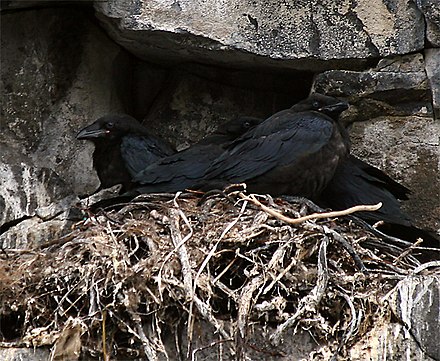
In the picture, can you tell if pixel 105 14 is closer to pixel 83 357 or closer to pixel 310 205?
pixel 310 205

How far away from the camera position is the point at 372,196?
17.7 feet

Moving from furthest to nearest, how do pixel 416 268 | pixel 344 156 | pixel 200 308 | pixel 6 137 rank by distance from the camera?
1. pixel 6 137
2. pixel 344 156
3. pixel 416 268
4. pixel 200 308

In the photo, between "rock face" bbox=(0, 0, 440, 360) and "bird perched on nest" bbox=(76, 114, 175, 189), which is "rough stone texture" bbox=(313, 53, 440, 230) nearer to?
"rock face" bbox=(0, 0, 440, 360)

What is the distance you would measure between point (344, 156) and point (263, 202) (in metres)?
0.57

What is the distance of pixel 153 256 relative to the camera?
4.54 m

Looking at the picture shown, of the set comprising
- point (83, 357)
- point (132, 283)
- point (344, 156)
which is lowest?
point (83, 357)

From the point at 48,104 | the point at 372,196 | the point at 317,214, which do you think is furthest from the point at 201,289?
the point at 48,104

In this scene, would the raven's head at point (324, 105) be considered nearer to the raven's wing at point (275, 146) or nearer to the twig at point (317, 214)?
the raven's wing at point (275, 146)

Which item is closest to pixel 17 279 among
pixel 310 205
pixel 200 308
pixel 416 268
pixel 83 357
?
pixel 83 357

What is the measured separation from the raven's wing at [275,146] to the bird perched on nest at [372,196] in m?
0.21

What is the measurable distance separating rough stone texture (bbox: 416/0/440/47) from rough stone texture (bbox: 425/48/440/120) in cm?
5

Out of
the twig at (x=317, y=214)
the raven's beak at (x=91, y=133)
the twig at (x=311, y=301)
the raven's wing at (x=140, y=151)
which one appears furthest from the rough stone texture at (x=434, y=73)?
the raven's beak at (x=91, y=133)

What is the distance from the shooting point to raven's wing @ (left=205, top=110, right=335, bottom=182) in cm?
521

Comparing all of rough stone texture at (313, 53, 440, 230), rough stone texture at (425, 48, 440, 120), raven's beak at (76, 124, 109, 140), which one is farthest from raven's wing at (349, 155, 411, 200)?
raven's beak at (76, 124, 109, 140)
